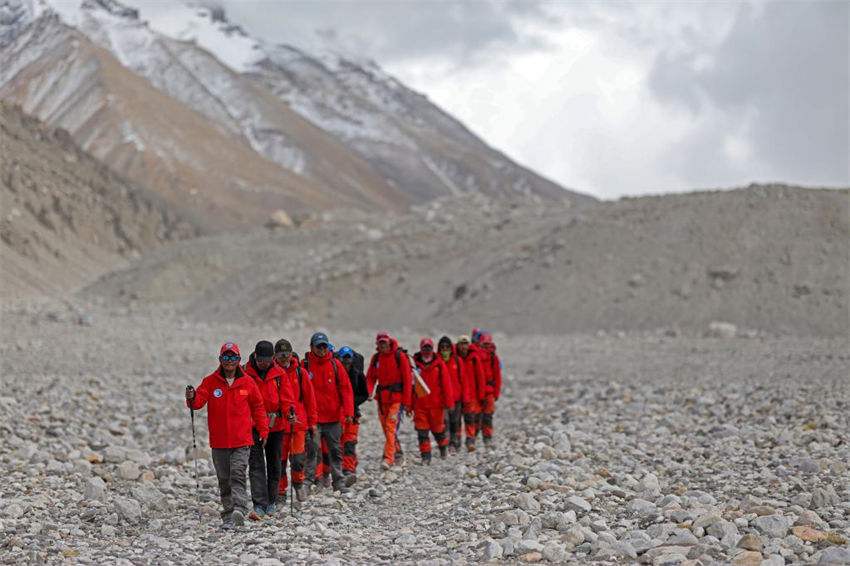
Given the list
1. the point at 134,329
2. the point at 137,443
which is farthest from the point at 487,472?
the point at 134,329

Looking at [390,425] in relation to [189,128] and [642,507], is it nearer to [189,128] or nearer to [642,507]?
[642,507]

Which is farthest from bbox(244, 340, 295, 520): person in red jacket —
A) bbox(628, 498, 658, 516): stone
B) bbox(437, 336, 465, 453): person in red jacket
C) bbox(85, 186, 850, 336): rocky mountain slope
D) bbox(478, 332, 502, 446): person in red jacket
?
bbox(85, 186, 850, 336): rocky mountain slope

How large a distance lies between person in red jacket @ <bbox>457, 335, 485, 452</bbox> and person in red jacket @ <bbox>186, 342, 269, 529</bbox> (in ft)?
16.9

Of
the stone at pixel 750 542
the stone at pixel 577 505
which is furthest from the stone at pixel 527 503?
the stone at pixel 750 542

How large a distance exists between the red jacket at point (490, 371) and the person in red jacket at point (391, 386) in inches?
80.0

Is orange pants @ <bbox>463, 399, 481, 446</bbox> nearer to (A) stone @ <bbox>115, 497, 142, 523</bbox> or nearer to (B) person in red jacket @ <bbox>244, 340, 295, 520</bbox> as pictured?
(B) person in red jacket @ <bbox>244, 340, 295, 520</bbox>

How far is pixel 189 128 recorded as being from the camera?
13138 centimetres

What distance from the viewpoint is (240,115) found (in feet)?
543

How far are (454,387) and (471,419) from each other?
73 centimetres

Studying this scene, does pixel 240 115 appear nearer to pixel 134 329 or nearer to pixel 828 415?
pixel 134 329

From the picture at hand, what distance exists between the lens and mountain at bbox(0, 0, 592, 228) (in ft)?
298

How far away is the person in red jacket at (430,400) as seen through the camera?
41.7 feet

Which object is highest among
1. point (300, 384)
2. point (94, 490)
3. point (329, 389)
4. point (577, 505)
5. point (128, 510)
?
point (300, 384)

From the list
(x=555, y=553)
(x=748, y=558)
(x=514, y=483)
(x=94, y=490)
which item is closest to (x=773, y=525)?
(x=748, y=558)
